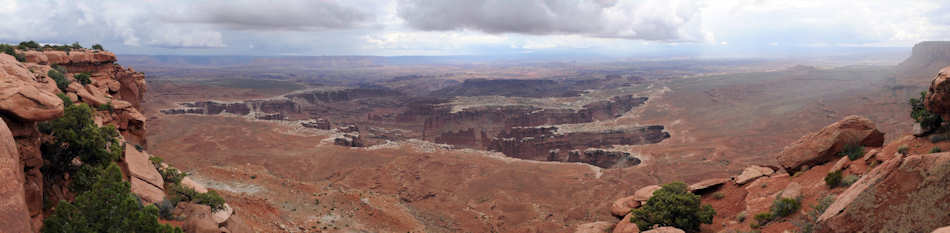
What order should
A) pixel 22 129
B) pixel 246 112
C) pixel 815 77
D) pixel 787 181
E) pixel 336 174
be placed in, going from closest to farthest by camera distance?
pixel 22 129 → pixel 787 181 → pixel 336 174 → pixel 246 112 → pixel 815 77

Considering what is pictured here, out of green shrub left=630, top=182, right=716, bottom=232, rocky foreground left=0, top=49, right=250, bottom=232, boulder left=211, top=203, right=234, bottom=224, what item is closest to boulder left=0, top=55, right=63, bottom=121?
rocky foreground left=0, top=49, right=250, bottom=232

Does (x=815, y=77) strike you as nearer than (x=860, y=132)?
No

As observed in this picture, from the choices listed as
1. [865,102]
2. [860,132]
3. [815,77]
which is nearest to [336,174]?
[860,132]

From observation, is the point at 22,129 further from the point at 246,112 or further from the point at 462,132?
the point at 246,112

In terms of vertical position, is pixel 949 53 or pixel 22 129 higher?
pixel 949 53

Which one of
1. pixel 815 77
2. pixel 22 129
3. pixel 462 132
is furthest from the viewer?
pixel 815 77

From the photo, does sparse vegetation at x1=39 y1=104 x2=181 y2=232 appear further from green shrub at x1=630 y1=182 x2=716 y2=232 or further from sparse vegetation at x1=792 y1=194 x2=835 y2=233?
sparse vegetation at x1=792 y1=194 x2=835 y2=233
